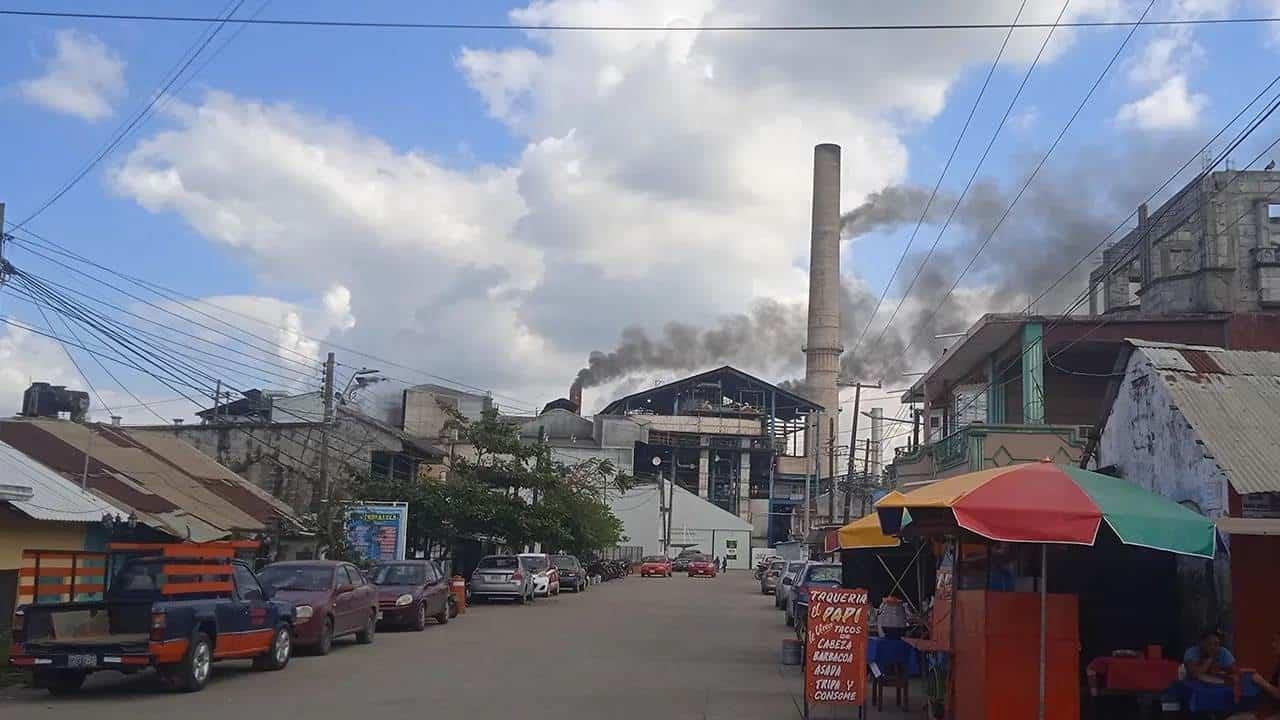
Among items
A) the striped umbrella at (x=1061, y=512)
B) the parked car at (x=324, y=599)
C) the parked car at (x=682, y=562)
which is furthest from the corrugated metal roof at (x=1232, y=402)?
→ the parked car at (x=682, y=562)

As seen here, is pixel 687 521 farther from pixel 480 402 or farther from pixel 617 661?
pixel 617 661

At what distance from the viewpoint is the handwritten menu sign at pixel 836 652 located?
13.8 metres

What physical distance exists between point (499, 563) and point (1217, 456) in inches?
1204

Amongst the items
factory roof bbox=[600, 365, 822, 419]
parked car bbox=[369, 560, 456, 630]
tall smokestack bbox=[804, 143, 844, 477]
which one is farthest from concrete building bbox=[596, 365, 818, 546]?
parked car bbox=[369, 560, 456, 630]

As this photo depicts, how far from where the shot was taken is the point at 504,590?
3928 centimetres

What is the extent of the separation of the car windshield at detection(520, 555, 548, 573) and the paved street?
12981 mm

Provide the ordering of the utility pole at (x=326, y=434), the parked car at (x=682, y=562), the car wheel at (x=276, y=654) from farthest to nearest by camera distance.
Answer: the parked car at (x=682, y=562) → the utility pole at (x=326, y=434) → the car wheel at (x=276, y=654)

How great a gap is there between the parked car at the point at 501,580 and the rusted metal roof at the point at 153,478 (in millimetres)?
7486

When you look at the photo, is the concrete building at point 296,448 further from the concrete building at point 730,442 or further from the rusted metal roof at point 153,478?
the concrete building at point 730,442

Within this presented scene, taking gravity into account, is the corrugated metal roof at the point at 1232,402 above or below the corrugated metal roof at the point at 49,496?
above

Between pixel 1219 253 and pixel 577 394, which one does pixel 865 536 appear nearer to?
pixel 1219 253

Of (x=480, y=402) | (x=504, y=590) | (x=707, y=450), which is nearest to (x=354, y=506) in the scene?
(x=504, y=590)

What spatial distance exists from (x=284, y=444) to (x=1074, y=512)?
42.7 m

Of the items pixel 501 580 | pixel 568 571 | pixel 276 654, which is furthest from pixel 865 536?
pixel 568 571
